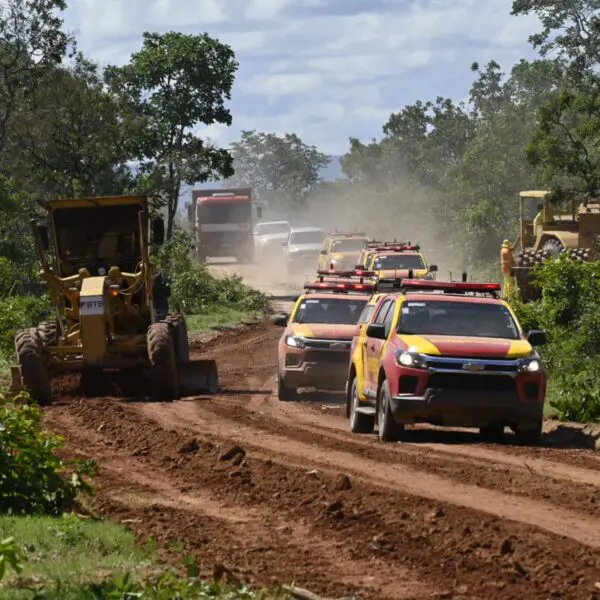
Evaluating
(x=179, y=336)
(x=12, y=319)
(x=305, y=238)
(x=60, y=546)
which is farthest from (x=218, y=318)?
(x=60, y=546)

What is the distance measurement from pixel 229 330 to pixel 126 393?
14.8m

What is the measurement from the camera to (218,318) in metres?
38.6

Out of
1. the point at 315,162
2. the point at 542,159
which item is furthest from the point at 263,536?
the point at 315,162

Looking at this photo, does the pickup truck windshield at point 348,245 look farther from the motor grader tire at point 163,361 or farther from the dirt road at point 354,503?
the dirt road at point 354,503

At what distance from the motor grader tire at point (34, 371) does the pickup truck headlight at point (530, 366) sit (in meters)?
7.45

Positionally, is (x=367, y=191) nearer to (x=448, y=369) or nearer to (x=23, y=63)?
(x=23, y=63)

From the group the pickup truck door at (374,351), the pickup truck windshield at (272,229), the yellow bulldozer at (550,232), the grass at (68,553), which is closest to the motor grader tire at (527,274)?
the yellow bulldozer at (550,232)

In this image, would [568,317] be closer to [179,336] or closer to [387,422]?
[179,336]

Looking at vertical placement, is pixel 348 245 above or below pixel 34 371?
above

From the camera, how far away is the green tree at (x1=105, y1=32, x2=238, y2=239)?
4656cm

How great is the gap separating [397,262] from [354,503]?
24.7 metres

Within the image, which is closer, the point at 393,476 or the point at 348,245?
the point at 393,476

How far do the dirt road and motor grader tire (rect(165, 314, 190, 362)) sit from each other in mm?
4446

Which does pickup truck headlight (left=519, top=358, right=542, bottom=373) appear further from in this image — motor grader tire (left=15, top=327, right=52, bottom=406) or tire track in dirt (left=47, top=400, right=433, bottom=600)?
motor grader tire (left=15, top=327, right=52, bottom=406)
